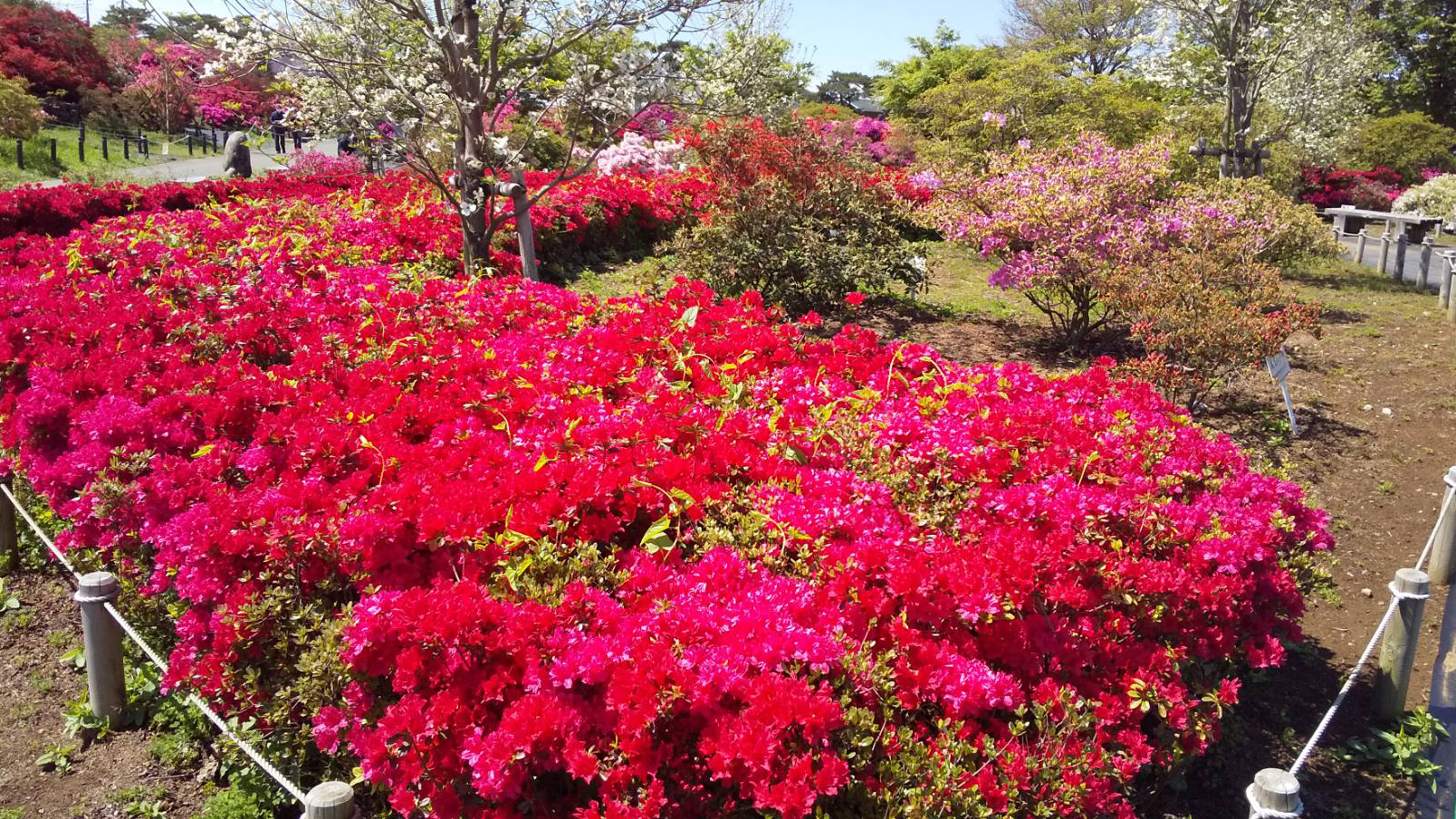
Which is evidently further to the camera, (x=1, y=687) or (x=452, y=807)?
(x=1, y=687)

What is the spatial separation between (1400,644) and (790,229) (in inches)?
223

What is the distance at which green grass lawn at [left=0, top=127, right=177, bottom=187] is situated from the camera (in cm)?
1603

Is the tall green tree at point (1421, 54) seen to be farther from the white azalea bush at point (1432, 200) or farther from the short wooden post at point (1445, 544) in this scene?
the short wooden post at point (1445, 544)

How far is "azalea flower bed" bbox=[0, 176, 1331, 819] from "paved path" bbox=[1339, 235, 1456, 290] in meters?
9.47

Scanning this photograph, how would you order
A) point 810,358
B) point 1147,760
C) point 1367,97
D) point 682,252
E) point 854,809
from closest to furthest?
point 854,809
point 1147,760
point 810,358
point 682,252
point 1367,97

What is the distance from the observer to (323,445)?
3.12 m

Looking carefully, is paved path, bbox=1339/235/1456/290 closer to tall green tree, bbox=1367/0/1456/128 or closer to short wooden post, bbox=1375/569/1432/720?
short wooden post, bbox=1375/569/1432/720

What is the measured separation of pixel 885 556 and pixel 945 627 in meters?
0.24

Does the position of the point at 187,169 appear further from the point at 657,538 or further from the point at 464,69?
the point at 657,538

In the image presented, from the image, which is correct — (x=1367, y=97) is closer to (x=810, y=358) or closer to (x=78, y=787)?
(x=810, y=358)

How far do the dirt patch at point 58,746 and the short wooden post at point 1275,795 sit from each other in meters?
2.85

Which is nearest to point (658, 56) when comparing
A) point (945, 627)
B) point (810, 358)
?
point (810, 358)

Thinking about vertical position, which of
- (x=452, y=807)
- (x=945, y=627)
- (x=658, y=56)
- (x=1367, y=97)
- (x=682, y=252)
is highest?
(x=1367, y=97)

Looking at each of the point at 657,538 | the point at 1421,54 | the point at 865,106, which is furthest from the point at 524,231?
the point at 865,106
